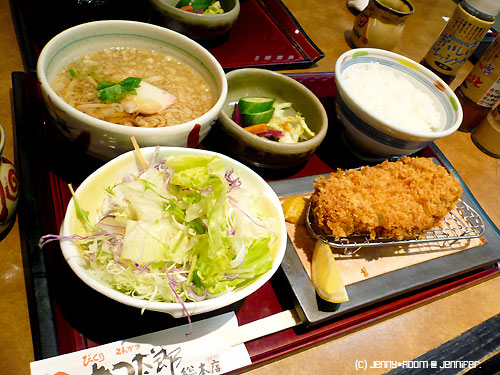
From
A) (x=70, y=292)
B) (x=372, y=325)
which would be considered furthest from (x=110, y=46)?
(x=372, y=325)

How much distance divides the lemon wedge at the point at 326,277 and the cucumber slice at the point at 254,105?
760 millimetres

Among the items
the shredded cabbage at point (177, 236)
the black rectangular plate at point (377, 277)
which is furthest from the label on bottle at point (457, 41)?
the shredded cabbage at point (177, 236)

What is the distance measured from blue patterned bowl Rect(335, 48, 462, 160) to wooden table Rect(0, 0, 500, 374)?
1.52ft

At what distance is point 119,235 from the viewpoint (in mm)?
1144

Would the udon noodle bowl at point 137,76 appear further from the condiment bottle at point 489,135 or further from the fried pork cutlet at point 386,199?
the condiment bottle at point 489,135

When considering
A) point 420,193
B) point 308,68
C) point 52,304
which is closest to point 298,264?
point 420,193

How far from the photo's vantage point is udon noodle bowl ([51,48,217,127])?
Result: 141 centimetres

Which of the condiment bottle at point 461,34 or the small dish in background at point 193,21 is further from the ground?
the condiment bottle at point 461,34

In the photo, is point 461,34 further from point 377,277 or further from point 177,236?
point 177,236

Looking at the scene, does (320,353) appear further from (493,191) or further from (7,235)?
(493,191)

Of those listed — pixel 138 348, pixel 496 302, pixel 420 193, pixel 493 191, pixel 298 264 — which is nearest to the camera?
pixel 138 348

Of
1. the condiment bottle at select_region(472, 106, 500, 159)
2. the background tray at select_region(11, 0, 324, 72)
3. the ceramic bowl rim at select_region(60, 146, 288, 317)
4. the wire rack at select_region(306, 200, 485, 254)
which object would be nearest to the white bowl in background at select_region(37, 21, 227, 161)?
the ceramic bowl rim at select_region(60, 146, 288, 317)

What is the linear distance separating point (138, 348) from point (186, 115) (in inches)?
A: 34.7

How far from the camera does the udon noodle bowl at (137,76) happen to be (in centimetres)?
141
